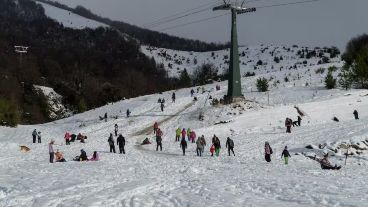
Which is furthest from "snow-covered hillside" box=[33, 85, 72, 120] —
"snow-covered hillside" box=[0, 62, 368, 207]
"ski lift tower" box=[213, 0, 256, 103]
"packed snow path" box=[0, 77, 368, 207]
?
"ski lift tower" box=[213, 0, 256, 103]

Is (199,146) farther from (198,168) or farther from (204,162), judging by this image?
(198,168)

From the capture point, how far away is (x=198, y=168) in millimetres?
23219

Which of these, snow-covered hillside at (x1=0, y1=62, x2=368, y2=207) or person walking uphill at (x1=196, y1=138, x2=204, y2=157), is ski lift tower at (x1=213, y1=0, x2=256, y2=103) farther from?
person walking uphill at (x1=196, y1=138, x2=204, y2=157)

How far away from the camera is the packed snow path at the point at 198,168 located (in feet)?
50.1

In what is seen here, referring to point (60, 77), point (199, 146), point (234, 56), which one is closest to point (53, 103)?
point (60, 77)

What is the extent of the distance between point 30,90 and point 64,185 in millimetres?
105911

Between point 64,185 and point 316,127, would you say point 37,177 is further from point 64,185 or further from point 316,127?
point 316,127

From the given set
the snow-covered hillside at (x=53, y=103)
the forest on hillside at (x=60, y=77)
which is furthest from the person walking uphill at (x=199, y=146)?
the snow-covered hillside at (x=53, y=103)

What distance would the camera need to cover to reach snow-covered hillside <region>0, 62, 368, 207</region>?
15.5 m

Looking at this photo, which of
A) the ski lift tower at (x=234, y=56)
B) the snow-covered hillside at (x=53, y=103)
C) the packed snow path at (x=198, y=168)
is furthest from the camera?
the snow-covered hillside at (x=53, y=103)

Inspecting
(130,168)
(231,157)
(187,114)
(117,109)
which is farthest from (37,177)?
(117,109)

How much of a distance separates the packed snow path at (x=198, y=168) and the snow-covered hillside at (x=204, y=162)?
40 millimetres

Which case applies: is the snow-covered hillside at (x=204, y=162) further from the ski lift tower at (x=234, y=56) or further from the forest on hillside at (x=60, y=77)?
the forest on hillside at (x=60, y=77)

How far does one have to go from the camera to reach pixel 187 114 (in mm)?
52094
